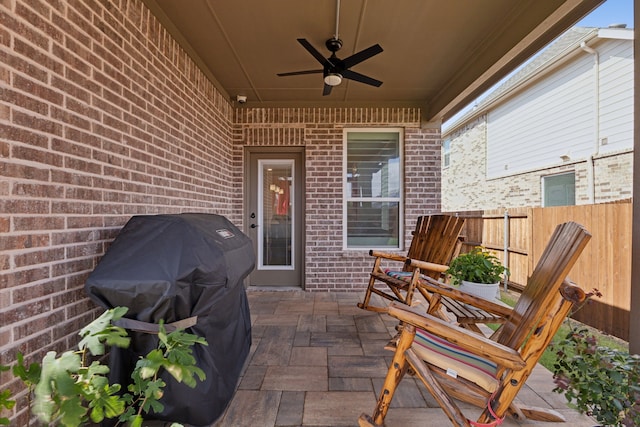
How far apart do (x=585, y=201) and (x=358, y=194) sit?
3729 mm

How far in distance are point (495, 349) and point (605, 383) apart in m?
0.41

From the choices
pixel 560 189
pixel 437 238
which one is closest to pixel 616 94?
pixel 560 189

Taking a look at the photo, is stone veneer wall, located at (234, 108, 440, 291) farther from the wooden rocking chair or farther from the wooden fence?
the wooden fence

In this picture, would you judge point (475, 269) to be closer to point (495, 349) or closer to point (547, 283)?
point (547, 283)

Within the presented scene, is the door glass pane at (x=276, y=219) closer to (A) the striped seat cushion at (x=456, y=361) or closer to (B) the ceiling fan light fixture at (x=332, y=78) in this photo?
(B) the ceiling fan light fixture at (x=332, y=78)

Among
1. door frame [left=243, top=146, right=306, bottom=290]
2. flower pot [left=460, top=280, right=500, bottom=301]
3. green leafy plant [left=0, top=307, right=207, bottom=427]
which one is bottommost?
flower pot [left=460, top=280, right=500, bottom=301]

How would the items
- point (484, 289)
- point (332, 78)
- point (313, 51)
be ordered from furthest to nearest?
point (332, 78) < point (484, 289) < point (313, 51)

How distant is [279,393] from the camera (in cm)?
176

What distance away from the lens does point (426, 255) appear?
293 cm

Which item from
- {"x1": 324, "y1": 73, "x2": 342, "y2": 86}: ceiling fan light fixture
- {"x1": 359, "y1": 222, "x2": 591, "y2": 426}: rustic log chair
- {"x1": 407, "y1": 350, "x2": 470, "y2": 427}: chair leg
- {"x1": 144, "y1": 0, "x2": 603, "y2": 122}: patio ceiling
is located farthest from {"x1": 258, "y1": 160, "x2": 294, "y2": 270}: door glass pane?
{"x1": 407, "y1": 350, "x2": 470, "y2": 427}: chair leg

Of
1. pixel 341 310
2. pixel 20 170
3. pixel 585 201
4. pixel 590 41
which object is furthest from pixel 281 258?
pixel 590 41

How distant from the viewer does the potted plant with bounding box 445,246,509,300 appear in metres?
2.51

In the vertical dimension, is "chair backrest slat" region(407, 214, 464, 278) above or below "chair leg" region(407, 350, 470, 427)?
above

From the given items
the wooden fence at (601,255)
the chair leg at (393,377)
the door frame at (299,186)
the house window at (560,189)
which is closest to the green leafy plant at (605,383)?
the chair leg at (393,377)
